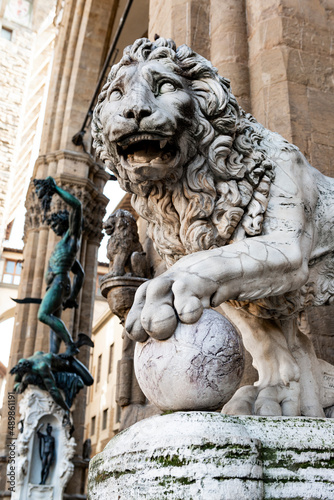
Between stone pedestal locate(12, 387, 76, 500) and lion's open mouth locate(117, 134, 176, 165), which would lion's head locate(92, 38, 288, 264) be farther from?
stone pedestal locate(12, 387, 76, 500)

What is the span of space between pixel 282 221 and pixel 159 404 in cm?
69

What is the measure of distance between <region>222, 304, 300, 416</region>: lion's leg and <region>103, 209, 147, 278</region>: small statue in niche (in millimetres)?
1729

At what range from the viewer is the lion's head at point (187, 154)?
5.48 feet

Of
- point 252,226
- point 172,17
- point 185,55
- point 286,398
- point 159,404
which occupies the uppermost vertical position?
point 172,17

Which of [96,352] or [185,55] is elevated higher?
[96,352]

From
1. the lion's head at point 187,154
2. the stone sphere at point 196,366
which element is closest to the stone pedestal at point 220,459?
the stone sphere at point 196,366

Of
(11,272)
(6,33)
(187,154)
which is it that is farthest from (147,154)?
(11,272)

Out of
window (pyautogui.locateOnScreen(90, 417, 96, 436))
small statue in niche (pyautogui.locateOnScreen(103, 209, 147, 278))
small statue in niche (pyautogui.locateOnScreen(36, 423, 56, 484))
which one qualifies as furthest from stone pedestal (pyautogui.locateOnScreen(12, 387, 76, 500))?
window (pyautogui.locateOnScreen(90, 417, 96, 436))

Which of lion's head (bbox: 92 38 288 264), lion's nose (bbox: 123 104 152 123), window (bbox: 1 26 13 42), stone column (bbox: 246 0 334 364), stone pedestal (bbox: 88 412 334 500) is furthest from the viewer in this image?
window (bbox: 1 26 13 42)

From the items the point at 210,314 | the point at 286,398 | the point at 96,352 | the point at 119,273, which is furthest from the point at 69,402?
the point at 96,352

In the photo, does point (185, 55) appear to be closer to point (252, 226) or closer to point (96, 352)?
point (252, 226)

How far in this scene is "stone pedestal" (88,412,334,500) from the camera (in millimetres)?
1172

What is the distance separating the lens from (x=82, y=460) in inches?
362

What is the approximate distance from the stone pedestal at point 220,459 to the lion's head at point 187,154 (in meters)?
0.63
